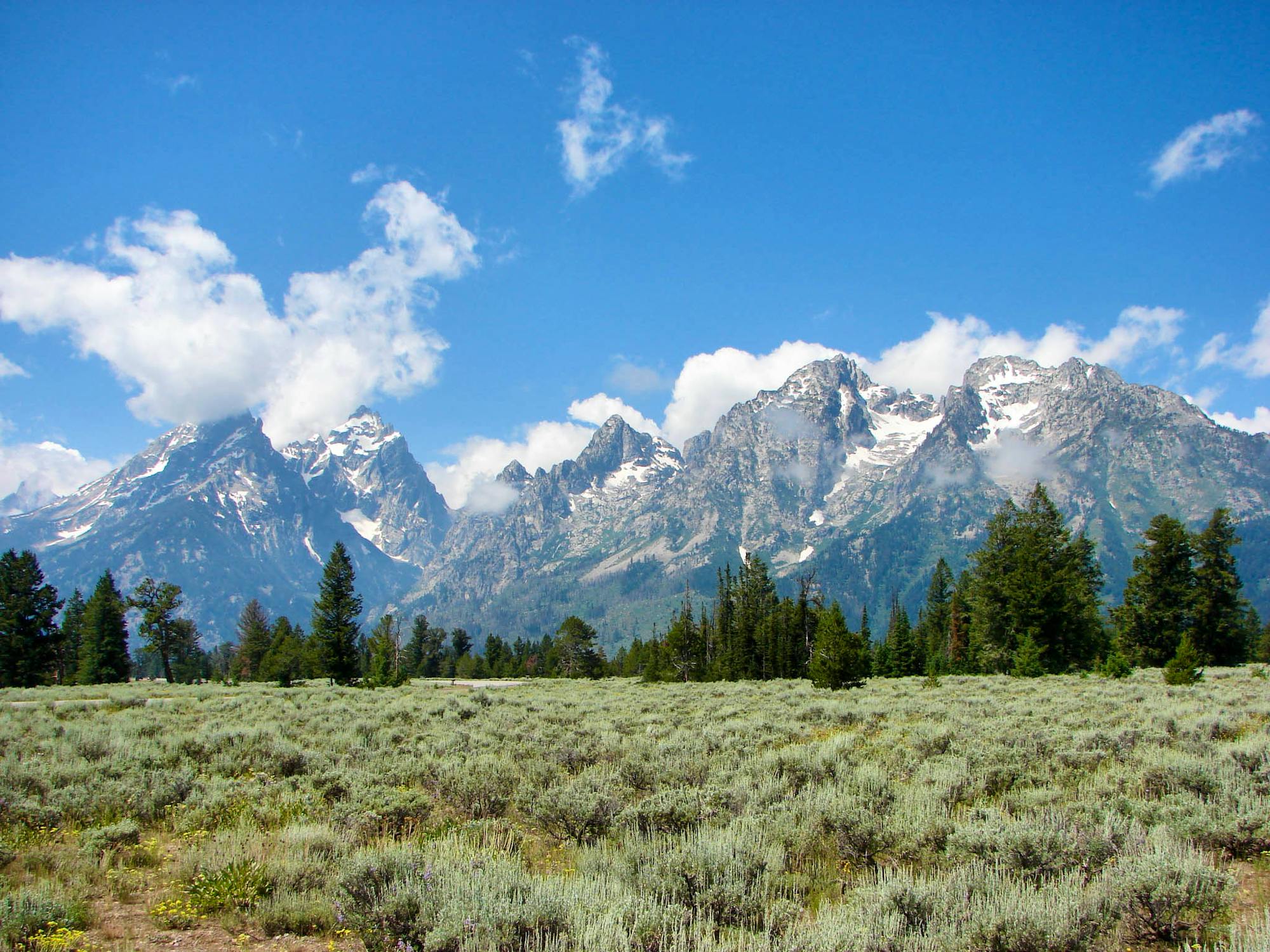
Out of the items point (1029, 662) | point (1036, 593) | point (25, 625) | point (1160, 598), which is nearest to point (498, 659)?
point (25, 625)

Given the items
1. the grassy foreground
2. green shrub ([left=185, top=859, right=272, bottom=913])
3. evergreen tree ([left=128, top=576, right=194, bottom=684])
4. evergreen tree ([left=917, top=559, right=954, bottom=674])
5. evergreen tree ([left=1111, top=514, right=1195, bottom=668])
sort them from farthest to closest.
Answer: evergreen tree ([left=917, top=559, right=954, bottom=674]) → evergreen tree ([left=128, top=576, right=194, bottom=684]) → evergreen tree ([left=1111, top=514, right=1195, bottom=668]) → green shrub ([left=185, top=859, right=272, bottom=913]) → the grassy foreground

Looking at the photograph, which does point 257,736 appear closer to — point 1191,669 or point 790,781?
point 790,781

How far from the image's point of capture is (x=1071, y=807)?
7.98 meters

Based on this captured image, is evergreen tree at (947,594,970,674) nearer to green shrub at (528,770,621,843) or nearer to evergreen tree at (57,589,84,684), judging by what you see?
green shrub at (528,770,621,843)

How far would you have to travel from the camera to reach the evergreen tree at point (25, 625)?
50094 mm

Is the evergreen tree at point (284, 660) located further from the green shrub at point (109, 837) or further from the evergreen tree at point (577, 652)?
the green shrub at point (109, 837)

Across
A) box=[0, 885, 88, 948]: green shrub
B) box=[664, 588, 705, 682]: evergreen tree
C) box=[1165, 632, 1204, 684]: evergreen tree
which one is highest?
box=[0, 885, 88, 948]: green shrub

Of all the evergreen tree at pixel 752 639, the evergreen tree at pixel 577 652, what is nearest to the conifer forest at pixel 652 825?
the evergreen tree at pixel 752 639

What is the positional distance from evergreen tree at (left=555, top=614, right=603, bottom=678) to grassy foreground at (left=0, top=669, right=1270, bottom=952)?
261ft

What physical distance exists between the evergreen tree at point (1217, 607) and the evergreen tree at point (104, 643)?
85931mm

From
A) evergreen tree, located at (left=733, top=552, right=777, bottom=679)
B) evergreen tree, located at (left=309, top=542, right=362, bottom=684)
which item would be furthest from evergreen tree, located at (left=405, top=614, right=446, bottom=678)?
evergreen tree, located at (left=733, top=552, right=777, bottom=679)

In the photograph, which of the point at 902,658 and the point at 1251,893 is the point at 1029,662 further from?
the point at 1251,893

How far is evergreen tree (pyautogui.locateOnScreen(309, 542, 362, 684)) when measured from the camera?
5178 centimetres

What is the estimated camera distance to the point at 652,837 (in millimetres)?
7332
